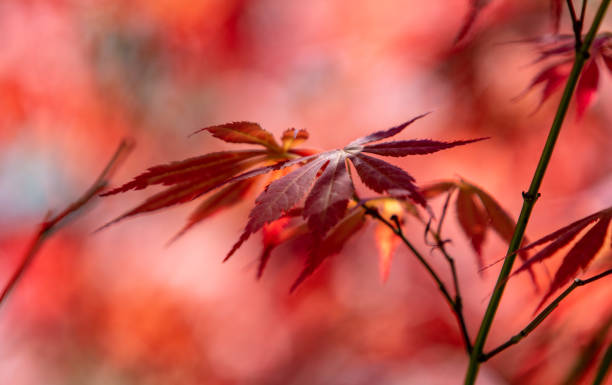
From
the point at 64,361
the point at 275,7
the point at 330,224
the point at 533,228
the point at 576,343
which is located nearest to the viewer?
the point at 330,224

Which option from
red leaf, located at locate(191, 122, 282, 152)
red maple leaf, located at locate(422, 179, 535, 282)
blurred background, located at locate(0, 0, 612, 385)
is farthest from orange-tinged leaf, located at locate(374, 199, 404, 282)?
blurred background, located at locate(0, 0, 612, 385)

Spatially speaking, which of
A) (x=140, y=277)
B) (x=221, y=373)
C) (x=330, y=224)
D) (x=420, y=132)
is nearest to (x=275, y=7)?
(x=420, y=132)

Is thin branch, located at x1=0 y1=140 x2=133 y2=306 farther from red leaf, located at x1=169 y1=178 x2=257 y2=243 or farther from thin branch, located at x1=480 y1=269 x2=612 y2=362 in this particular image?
thin branch, located at x1=480 y1=269 x2=612 y2=362

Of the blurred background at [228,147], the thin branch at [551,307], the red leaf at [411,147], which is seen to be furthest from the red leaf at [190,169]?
the blurred background at [228,147]

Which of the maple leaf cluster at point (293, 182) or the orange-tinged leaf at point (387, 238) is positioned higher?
the maple leaf cluster at point (293, 182)

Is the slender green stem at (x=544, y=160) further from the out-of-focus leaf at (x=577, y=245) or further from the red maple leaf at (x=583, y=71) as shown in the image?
the red maple leaf at (x=583, y=71)

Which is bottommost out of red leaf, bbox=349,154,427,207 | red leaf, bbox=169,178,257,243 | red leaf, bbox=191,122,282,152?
red leaf, bbox=349,154,427,207

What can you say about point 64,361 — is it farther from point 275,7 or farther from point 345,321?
point 275,7
